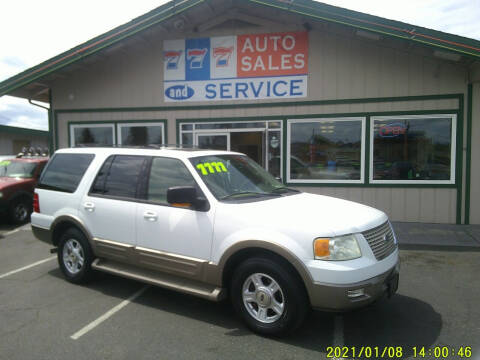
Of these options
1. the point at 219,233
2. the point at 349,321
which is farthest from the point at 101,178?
the point at 349,321

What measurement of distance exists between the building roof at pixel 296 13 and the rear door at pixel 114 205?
5382mm

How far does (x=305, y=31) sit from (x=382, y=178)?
13.5ft

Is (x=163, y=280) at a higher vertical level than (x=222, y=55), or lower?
lower

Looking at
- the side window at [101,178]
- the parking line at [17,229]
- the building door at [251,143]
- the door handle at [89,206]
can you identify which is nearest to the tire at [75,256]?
the door handle at [89,206]

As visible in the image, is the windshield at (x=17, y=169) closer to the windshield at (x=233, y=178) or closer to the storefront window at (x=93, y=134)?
the storefront window at (x=93, y=134)

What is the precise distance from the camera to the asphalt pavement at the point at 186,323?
3.33m

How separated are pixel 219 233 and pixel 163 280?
3.16 feet

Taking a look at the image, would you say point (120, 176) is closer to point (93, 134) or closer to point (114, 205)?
point (114, 205)

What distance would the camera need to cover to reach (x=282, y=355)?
3217mm

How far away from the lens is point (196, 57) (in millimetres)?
9781

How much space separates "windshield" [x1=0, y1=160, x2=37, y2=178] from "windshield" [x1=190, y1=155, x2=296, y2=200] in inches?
→ 309

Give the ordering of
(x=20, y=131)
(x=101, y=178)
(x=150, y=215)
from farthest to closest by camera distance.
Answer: (x=20, y=131) < (x=101, y=178) < (x=150, y=215)

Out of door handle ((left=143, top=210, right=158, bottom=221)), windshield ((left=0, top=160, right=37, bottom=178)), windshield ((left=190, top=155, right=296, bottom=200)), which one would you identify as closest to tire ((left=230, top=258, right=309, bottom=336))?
windshield ((left=190, top=155, right=296, bottom=200))

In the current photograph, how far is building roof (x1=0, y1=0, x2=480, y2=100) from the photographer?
7297 mm
